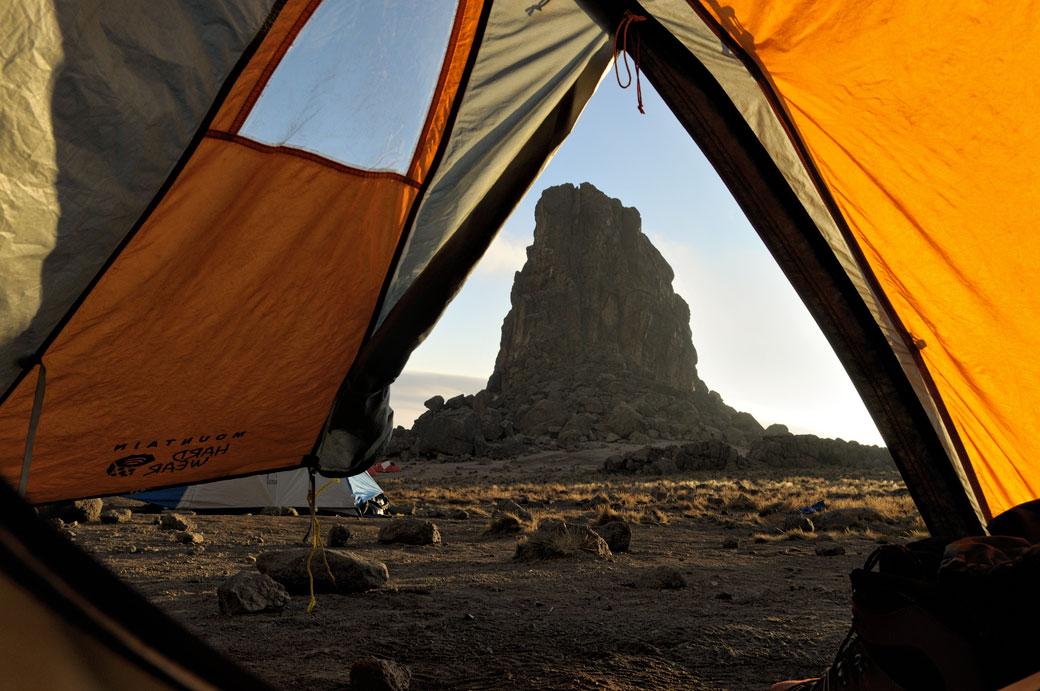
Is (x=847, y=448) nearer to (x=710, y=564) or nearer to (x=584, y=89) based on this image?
(x=710, y=564)

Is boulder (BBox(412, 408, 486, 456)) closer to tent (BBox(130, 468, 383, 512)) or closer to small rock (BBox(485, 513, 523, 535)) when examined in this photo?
tent (BBox(130, 468, 383, 512))

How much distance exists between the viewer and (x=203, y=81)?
204 centimetres

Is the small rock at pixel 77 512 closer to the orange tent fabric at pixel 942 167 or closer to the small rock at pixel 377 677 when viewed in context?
the small rock at pixel 377 677

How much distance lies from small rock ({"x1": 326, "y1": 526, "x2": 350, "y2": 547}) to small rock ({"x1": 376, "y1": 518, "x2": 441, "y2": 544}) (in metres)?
0.44

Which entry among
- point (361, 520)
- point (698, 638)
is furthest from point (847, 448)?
point (698, 638)

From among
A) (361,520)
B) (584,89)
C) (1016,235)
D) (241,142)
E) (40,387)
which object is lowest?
(361,520)

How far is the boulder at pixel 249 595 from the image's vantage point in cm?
353

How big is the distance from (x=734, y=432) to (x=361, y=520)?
4482 centimetres

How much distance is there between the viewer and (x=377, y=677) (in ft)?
7.52

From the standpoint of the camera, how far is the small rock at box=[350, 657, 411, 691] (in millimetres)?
2273

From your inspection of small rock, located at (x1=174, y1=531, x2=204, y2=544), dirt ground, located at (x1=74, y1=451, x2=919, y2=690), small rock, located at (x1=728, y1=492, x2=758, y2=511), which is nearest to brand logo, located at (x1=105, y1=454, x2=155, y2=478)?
dirt ground, located at (x1=74, y1=451, x2=919, y2=690)

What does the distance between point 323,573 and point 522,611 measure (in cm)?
146

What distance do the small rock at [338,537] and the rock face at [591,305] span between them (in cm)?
4898

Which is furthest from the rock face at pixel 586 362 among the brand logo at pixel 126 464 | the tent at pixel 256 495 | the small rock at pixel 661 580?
the brand logo at pixel 126 464
